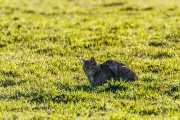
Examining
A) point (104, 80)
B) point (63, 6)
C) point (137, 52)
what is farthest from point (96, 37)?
point (63, 6)

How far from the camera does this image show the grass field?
9594mm

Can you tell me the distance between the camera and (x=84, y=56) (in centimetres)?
1462

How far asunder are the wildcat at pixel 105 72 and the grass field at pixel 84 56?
0.29 metres

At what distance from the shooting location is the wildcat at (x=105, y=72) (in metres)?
11.1

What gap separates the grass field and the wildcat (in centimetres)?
29

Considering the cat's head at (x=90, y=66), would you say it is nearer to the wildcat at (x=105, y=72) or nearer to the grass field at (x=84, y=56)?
the wildcat at (x=105, y=72)

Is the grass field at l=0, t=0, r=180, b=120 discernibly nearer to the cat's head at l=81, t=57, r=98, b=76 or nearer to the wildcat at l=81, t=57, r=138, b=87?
the wildcat at l=81, t=57, r=138, b=87

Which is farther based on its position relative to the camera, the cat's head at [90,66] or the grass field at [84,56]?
the cat's head at [90,66]

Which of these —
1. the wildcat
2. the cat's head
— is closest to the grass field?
the wildcat

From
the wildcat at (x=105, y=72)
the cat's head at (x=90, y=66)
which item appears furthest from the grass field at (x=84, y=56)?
the cat's head at (x=90, y=66)

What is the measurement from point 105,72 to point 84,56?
11.6 ft

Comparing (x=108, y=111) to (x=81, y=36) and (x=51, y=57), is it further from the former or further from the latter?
(x=81, y=36)

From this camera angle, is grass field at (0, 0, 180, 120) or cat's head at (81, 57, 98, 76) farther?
cat's head at (81, 57, 98, 76)

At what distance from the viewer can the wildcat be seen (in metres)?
11.1
